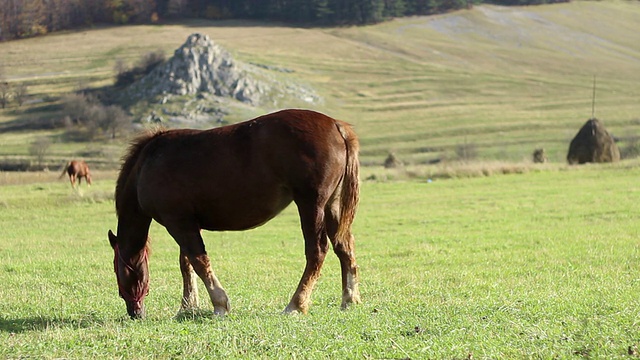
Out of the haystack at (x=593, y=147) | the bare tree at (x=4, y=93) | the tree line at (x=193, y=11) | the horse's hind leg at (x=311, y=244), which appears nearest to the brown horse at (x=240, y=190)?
the horse's hind leg at (x=311, y=244)

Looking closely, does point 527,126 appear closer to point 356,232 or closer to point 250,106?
point 250,106

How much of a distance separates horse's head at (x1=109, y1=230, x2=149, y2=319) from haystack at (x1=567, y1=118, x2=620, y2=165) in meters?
40.8

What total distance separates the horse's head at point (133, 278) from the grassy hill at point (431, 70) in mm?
50853

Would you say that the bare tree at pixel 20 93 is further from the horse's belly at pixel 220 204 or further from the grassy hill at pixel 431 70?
the horse's belly at pixel 220 204

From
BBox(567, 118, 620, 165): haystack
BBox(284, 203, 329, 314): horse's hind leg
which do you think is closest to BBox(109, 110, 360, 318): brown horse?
BBox(284, 203, 329, 314): horse's hind leg

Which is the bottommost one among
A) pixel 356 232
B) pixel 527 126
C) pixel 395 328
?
pixel 527 126

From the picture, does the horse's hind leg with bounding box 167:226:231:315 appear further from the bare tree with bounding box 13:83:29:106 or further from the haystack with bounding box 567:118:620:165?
the bare tree with bounding box 13:83:29:106

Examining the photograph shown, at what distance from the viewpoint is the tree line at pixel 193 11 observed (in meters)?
124

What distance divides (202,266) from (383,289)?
3.17 m

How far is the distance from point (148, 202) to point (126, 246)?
74 centimetres

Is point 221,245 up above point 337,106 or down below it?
above

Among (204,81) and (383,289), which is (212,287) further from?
(204,81)

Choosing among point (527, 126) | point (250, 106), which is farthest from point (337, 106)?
point (527, 126)

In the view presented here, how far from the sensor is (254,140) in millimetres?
8781
